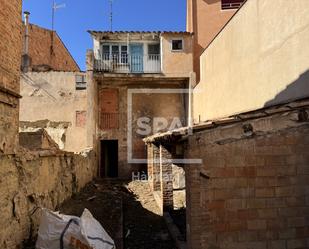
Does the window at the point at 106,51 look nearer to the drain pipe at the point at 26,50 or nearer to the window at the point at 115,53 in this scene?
the window at the point at 115,53

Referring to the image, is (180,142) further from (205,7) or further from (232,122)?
(205,7)

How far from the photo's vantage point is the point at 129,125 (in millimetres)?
19547

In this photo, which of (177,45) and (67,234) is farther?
(177,45)

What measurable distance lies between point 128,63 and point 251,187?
1496 centimetres

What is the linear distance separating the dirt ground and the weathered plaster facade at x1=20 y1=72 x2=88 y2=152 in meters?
5.25

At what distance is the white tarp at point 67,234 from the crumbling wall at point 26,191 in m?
0.55

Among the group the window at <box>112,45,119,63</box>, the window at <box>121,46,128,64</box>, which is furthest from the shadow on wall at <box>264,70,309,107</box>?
the window at <box>112,45,119,63</box>

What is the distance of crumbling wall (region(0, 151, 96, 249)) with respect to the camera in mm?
5719

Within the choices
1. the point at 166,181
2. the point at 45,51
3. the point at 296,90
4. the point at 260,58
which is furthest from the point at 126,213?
the point at 45,51

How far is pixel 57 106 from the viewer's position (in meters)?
19.0

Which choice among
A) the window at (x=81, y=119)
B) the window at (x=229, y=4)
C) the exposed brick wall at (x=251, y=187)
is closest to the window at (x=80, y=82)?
the window at (x=81, y=119)

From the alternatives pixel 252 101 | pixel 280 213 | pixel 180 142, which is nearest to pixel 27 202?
pixel 180 142

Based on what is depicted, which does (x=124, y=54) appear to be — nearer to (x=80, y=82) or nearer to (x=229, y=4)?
(x=80, y=82)

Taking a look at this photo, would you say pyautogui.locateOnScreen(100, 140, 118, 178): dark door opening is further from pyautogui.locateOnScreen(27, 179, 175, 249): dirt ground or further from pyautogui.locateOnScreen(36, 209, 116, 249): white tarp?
pyautogui.locateOnScreen(36, 209, 116, 249): white tarp
